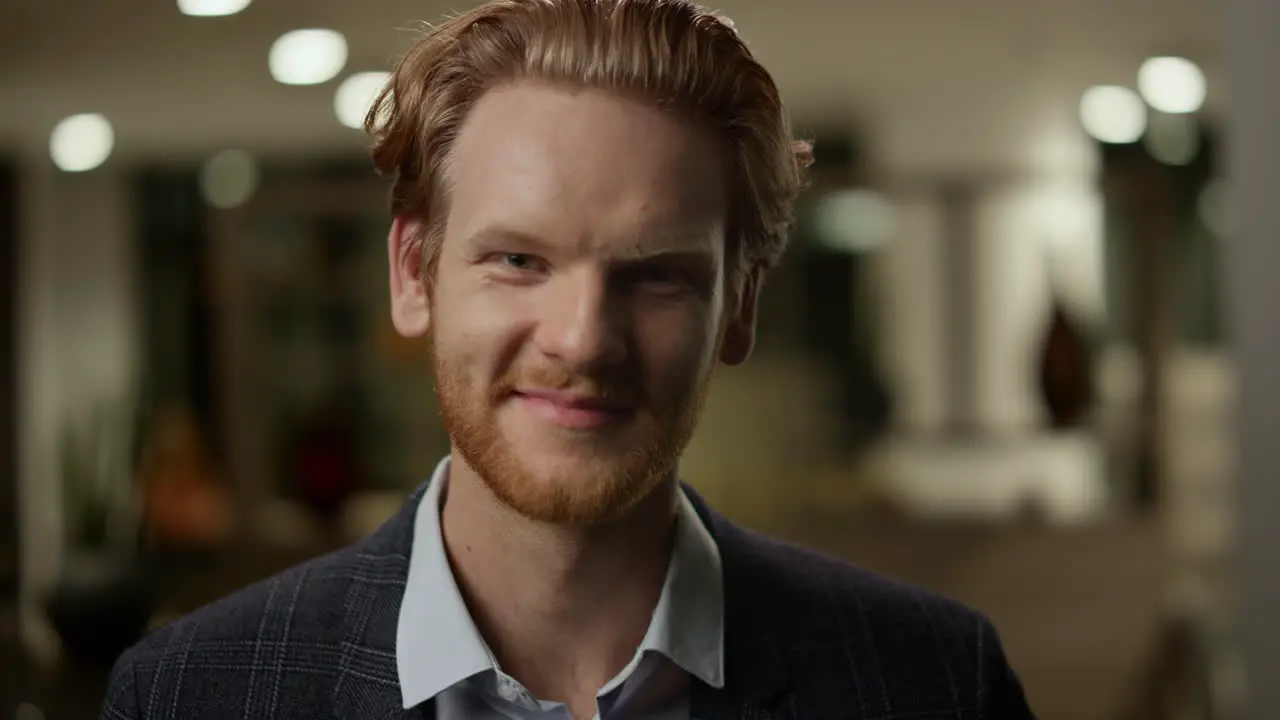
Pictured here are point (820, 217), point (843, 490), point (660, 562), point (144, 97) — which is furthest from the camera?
point (820, 217)

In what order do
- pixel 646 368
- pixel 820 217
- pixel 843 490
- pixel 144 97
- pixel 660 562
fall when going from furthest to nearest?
pixel 820 217 < pixel 144 97 < pixel 843 490 < pixel 660 562 < pixel 646 368

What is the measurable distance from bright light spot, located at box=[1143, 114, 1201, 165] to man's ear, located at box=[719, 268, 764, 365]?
179 inches

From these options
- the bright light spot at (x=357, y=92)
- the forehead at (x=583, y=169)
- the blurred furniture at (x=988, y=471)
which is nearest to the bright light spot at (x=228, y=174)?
the bright light spot at (x=357, y=92)

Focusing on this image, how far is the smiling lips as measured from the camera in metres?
0.97

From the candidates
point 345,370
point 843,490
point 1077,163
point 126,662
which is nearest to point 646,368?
point 126,662

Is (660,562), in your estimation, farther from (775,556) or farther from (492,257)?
(492,257)

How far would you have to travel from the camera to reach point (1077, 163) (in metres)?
5.49

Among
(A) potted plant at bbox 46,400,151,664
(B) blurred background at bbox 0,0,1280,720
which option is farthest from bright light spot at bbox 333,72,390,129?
(A) potted plant at bbox 46,400,151,664

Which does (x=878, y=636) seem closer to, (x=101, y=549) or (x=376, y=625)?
(x=376, y=625)

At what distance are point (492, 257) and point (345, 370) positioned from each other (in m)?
3.47

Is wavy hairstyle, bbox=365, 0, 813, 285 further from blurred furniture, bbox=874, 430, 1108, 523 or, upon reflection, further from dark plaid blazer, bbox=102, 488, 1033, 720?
blurred furniture, bbox=874, 430, 1108, 523

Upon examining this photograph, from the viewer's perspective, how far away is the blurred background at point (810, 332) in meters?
3.72

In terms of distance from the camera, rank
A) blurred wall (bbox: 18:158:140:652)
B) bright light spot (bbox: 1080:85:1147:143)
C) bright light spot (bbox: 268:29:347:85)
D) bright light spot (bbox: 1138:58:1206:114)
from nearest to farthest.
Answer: bright light spot (bbox: 268:29:347:85)
bright light spot (bbox: 1138:58:1206:114)
bright light spot (bbox: 1080:85:1147:143)
blurred wall (bbox: 18:158:140:652)

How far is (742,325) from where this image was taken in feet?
3.73
